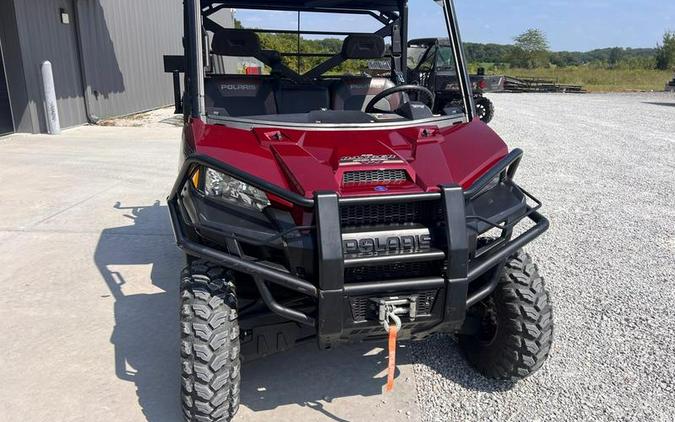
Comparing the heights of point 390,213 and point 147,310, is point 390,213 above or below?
above

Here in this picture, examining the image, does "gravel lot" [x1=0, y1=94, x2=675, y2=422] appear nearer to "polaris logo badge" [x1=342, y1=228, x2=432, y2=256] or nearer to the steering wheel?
"polaris logo badge" [x1=342, y1=228, x2=432, y2=256]

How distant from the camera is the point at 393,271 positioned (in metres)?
2.35

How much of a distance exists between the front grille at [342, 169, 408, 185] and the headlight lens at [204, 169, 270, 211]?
350mm

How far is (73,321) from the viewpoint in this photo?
11.5 ft

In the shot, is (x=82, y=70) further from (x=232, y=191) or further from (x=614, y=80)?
(x=614, y=80)

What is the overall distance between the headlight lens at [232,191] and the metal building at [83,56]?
363 inches

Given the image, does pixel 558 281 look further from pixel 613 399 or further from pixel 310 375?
pixel 310 375

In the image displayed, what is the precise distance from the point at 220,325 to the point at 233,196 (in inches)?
21.1

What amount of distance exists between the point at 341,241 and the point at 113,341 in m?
1.81

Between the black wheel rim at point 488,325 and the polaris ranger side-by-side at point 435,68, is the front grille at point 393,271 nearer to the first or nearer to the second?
the black wheel rim at point 488,325

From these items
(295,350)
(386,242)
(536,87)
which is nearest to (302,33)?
(295,350)

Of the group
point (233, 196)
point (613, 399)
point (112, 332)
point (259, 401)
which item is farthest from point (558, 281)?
point (112, 332)

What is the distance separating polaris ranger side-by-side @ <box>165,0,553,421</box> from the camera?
7.35 feet

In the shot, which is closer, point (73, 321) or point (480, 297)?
point (480, 297)
